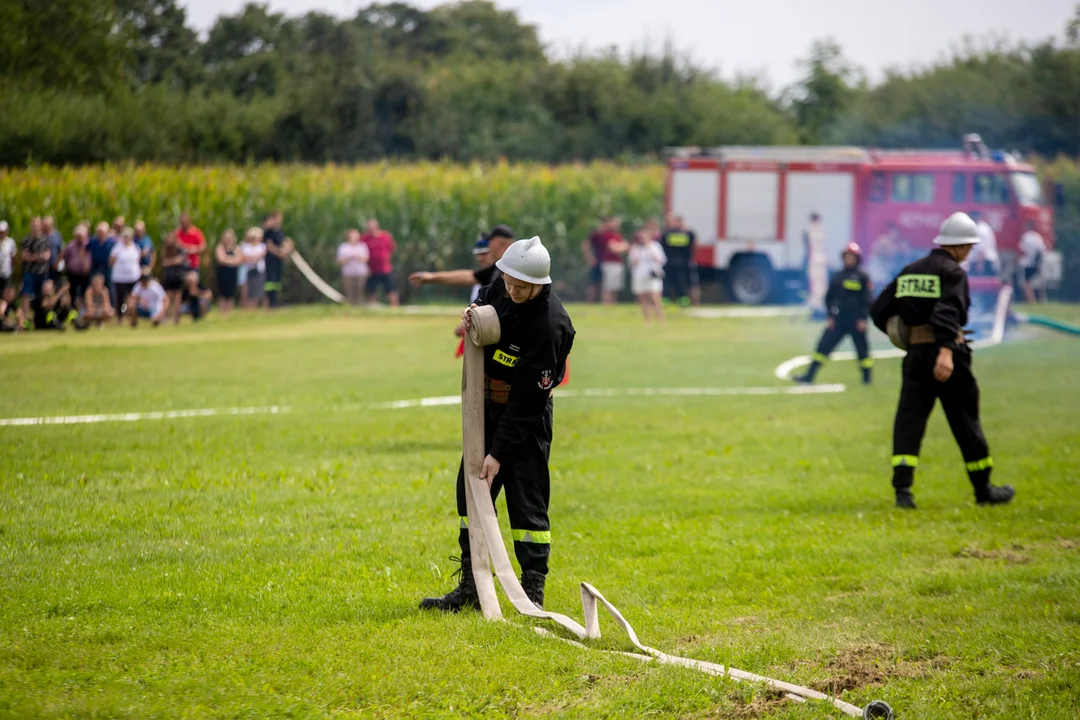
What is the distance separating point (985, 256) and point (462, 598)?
76.8ft

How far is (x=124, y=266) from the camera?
24609 millimetres

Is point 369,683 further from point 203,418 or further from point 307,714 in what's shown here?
point 203,418

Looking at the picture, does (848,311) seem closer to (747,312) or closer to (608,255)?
(747,312)

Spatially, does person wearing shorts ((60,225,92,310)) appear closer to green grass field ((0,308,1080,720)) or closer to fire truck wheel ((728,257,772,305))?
green grass field ((0,308,1080,720))

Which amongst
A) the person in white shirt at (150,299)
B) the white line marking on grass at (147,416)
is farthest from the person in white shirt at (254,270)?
the white line marking on grass at (147,416)

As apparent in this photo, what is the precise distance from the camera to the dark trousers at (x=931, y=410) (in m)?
9.82

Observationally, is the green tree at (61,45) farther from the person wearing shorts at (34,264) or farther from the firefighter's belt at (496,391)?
the firefighter's belt at (496,391)

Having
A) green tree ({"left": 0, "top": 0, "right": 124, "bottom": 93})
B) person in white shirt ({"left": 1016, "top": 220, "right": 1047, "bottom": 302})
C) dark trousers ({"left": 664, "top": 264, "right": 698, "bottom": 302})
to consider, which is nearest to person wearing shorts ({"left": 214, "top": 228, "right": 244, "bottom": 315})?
green tree ({"left": 0, "top": 0, "right": 124, "bottom": 93})

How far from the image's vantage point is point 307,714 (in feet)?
16.6

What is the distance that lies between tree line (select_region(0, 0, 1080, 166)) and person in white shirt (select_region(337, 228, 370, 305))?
1455 cm

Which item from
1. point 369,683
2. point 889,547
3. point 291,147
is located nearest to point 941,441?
point 889,547

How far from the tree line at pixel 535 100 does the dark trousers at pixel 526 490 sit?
125 feet

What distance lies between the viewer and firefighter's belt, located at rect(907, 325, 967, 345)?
9758mm

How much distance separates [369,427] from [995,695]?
28.0 feet
